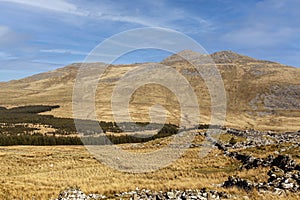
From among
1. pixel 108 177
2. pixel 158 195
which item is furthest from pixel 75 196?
pixel 108 177

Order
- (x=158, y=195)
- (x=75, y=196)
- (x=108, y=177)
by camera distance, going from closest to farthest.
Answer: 1. (x=158, y=195)
2. (x=75, y=196)
3. (x=108, y=177)

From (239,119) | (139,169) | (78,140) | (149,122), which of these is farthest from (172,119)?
(139,169)

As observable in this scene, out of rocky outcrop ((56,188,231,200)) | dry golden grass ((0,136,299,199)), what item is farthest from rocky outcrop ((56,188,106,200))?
dry golden grass ((0,136,299,199))

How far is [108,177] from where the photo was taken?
112 feet

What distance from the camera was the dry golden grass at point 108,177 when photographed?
26250 millimetres

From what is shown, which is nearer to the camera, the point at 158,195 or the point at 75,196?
the point at 158,195

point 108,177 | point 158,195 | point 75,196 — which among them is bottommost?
point 108,177

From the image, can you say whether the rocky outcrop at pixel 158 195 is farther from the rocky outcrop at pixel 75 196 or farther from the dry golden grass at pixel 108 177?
the dry golden grass at pixel 108 177

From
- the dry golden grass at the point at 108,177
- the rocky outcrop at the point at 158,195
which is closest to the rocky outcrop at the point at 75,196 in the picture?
the rocky outcrop at the point at 158,195

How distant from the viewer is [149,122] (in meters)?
166

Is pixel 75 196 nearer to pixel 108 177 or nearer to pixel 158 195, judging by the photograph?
pixel 158 195

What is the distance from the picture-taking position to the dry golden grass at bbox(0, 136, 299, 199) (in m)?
26.2

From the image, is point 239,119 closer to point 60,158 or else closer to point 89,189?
point 60,158

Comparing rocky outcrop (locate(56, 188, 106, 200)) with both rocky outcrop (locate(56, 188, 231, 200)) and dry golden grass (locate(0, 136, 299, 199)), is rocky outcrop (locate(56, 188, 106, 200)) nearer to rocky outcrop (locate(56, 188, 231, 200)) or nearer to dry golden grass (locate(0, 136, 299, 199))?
rocky outcrop (locate(56, 188, 231, 200))
